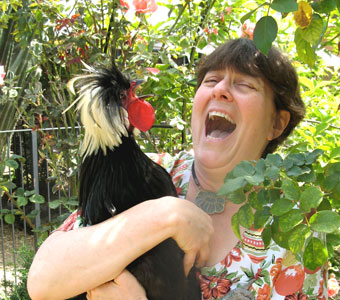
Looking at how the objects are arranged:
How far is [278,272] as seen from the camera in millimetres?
1243

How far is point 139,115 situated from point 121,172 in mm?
217

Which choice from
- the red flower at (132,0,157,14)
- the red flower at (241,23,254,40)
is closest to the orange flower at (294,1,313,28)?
the red flower at (241,23,254,40)

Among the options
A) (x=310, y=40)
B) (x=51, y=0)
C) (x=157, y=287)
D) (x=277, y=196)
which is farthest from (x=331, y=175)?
(x=51, y=0)

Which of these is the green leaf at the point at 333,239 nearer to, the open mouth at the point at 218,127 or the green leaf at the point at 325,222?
the green leaf at the point at 325,222

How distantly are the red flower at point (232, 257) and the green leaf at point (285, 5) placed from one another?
0.79 m

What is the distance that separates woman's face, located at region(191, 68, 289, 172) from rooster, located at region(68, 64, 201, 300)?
182 millimetres

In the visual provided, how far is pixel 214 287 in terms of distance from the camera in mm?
1248

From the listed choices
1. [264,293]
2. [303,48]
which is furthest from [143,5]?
[264,293]

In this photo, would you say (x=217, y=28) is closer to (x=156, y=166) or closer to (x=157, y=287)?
(x=156, y=166)

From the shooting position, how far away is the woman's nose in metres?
1.34

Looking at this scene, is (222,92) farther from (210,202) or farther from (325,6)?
(325,6)

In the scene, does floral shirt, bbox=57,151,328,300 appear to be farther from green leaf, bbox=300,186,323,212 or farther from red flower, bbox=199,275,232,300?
green leaf, bbox=300,186,323,212

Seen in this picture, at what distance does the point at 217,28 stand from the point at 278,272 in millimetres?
1820

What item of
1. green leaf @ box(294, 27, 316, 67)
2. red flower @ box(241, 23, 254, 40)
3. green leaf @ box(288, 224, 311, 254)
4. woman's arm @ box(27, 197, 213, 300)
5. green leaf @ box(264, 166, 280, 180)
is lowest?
woman's arm @ box(27, 197, 213, 300)
